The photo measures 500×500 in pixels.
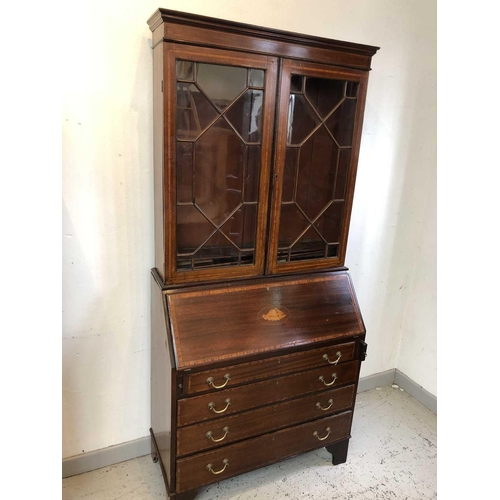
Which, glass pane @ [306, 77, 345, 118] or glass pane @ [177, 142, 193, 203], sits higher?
glass pane @ [306, 77, 345, 118]

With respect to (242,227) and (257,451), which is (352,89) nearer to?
(242,227)

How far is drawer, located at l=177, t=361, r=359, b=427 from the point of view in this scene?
1.49 m

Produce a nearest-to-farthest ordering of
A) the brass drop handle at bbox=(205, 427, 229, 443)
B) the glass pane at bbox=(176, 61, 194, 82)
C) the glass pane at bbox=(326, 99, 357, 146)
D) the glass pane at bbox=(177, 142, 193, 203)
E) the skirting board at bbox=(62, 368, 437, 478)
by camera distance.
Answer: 1. the glass pane at bbox=(176, 61, 194, 82)
2. the glass pane at bbox=(177, 142, 193, 203)
3. the brass drop handle at bbox=(205, 427, 229, 443)
4. the glass pane at bbox=(326, 99, 357, 146)
5. the skirting board at bbox=(62, 368, 437, 478)

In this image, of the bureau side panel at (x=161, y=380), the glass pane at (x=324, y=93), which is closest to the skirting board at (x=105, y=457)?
the bureau side panel at (x=161, y=380)

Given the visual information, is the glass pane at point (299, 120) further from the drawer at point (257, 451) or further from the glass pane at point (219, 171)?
the drawer at point (257, 451)

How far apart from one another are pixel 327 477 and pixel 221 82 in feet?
5.88

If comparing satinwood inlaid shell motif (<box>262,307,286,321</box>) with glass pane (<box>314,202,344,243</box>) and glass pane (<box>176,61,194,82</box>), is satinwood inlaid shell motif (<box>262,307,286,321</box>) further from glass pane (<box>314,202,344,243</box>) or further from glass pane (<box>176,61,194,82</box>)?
glass pane (<box>176,61,194,82</box>)

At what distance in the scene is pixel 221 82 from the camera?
1.43 meters

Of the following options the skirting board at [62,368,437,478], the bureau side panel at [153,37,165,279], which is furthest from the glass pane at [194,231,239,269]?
the skirting board at [62,368,437,478]

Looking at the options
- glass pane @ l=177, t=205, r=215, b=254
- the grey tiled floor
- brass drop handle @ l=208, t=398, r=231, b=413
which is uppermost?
glass pane @ l=177, t=205, r=215, b=254

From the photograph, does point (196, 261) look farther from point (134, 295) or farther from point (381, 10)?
point (381, 10)

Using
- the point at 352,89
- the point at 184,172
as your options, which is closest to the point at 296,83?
the point at 352,89

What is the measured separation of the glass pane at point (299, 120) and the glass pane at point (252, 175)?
0.16 meters
